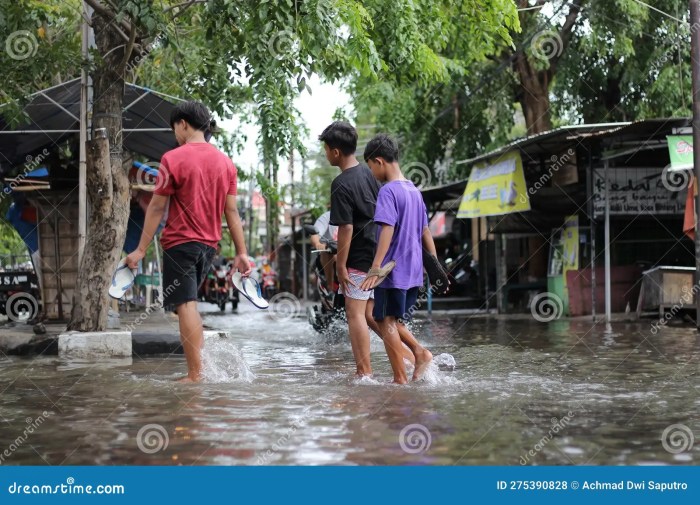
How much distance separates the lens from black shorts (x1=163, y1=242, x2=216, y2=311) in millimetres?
6371

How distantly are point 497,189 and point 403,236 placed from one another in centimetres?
1077

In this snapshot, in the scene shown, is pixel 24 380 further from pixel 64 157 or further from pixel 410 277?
pixel 64 157

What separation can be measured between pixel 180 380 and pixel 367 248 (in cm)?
160

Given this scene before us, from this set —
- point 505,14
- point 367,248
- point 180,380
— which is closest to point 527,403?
point 367,248

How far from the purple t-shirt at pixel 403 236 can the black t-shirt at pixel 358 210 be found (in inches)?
5.7

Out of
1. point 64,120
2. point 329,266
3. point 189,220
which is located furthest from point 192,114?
point 64,120

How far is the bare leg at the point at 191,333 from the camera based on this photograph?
6348 millimetres

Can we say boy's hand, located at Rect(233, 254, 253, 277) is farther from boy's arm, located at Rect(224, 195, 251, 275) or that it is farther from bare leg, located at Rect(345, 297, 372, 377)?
bare leg, located at Rect(345, 297, 372, 377)

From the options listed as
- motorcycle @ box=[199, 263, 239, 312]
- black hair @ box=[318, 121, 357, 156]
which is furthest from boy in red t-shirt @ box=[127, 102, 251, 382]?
motorcycle @ box=[199, 263, 239, 312]

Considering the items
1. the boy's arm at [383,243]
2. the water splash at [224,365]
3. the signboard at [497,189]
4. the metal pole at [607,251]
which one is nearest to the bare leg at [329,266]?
the water splash at [224,365]

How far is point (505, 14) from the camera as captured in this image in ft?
37.2

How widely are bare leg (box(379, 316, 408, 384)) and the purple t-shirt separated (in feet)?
0.86

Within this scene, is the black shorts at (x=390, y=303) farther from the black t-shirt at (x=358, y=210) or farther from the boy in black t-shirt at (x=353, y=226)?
the black t-shirt at (x=358, y=210)

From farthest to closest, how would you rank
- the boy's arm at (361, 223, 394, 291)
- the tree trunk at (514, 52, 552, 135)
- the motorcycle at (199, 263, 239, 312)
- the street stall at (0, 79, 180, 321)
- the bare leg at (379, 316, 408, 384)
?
the motorcycle at (199, 263, 239, 312) → the tree trunk at (514, 52, 552, 135) → the street stall at (0, 79, 180, 321) → the bare leg at (379, 316, 408, 384) → the boy's arm at (361, 223, 394, 291)
